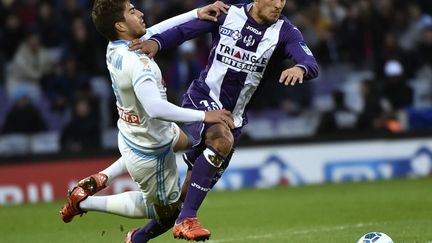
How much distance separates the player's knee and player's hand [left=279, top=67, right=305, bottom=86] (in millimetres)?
593

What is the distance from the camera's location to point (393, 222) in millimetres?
9930

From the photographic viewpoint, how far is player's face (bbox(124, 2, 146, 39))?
759 centimetres

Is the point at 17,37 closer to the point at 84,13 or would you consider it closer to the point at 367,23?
the point at 84,13

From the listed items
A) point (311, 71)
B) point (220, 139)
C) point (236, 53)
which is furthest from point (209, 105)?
point (311, 71)

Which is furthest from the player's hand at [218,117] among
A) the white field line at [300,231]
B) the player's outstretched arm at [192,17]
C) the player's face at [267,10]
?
the white field line at [300,231]

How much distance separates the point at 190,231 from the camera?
722cm

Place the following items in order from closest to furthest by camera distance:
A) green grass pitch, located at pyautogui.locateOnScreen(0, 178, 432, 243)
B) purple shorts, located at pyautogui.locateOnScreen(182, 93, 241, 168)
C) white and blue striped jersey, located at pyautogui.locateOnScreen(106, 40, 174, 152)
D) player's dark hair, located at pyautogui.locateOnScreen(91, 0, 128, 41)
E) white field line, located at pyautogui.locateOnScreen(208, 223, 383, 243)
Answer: white and blue striped jersey, located at pyautogui.locateOnScreen(106, 40, 174, 152) < player's dark hair, located at pyautogui.locateOnScreen(91, 0, 128, 41) < purple shorts, located at pyautogui.locateOnScreen(182, 93, 241, 168) < white field line, located at pyautogui.locateOnScreen(208, 223, 383, 243) < green grass pitch, located at pyautogui.locateOnScreen(0, 178, 432, 243)

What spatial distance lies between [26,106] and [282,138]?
4194 millimetres

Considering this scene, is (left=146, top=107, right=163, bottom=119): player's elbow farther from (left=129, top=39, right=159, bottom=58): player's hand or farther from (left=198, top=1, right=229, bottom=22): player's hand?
(left=198, top=1, right=229, bottom=22): player's hand

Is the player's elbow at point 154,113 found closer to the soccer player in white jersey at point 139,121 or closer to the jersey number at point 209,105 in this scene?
→ the soccer player in white jersey at point 139,121

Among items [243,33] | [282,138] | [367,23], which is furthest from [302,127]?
[243,33]

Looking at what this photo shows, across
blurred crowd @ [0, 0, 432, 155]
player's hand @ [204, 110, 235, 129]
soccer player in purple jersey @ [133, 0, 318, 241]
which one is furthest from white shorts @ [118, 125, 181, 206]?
blurred crowd @ [0, 0, 432, 155]

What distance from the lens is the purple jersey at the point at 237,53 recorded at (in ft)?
27.0

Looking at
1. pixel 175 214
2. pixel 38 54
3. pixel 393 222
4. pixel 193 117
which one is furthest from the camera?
pixel 38 54
